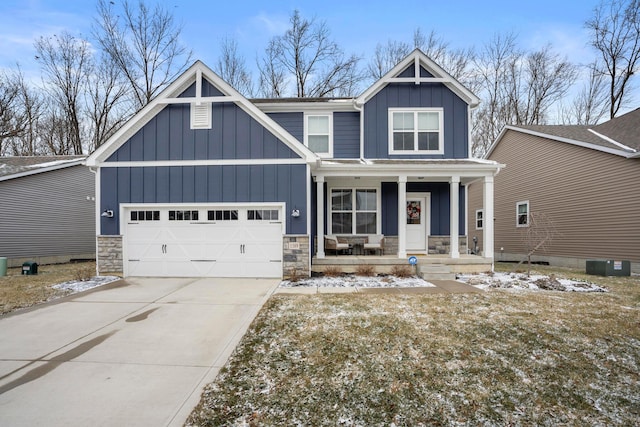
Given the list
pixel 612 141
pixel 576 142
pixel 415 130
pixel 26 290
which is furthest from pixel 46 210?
pixel 612 141

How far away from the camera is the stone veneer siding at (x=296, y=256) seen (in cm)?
861

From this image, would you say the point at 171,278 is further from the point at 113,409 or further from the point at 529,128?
the point at 529,128

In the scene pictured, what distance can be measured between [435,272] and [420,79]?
6.68 metres

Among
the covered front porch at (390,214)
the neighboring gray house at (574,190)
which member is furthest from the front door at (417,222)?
the neighboring gray house at (574,190)

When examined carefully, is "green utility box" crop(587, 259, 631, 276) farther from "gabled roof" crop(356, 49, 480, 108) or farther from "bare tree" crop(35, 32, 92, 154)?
"bare tree" crop(35, 32, 92, 154)

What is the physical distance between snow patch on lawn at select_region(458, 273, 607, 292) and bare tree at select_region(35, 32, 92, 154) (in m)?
25.1

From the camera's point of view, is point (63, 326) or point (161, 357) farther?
point (63, 326)

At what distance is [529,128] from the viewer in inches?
560

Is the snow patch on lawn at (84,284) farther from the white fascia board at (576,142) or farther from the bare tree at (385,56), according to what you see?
the bare tree at (385,56)

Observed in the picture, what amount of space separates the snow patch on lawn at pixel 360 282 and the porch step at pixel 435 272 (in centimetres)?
28

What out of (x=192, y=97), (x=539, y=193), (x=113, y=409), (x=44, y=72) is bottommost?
(x=113, y=409)

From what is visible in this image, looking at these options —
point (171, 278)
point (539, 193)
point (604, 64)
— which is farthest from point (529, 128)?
point (171, 278)

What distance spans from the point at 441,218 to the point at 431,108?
3976 mm

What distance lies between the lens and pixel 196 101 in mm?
8773
